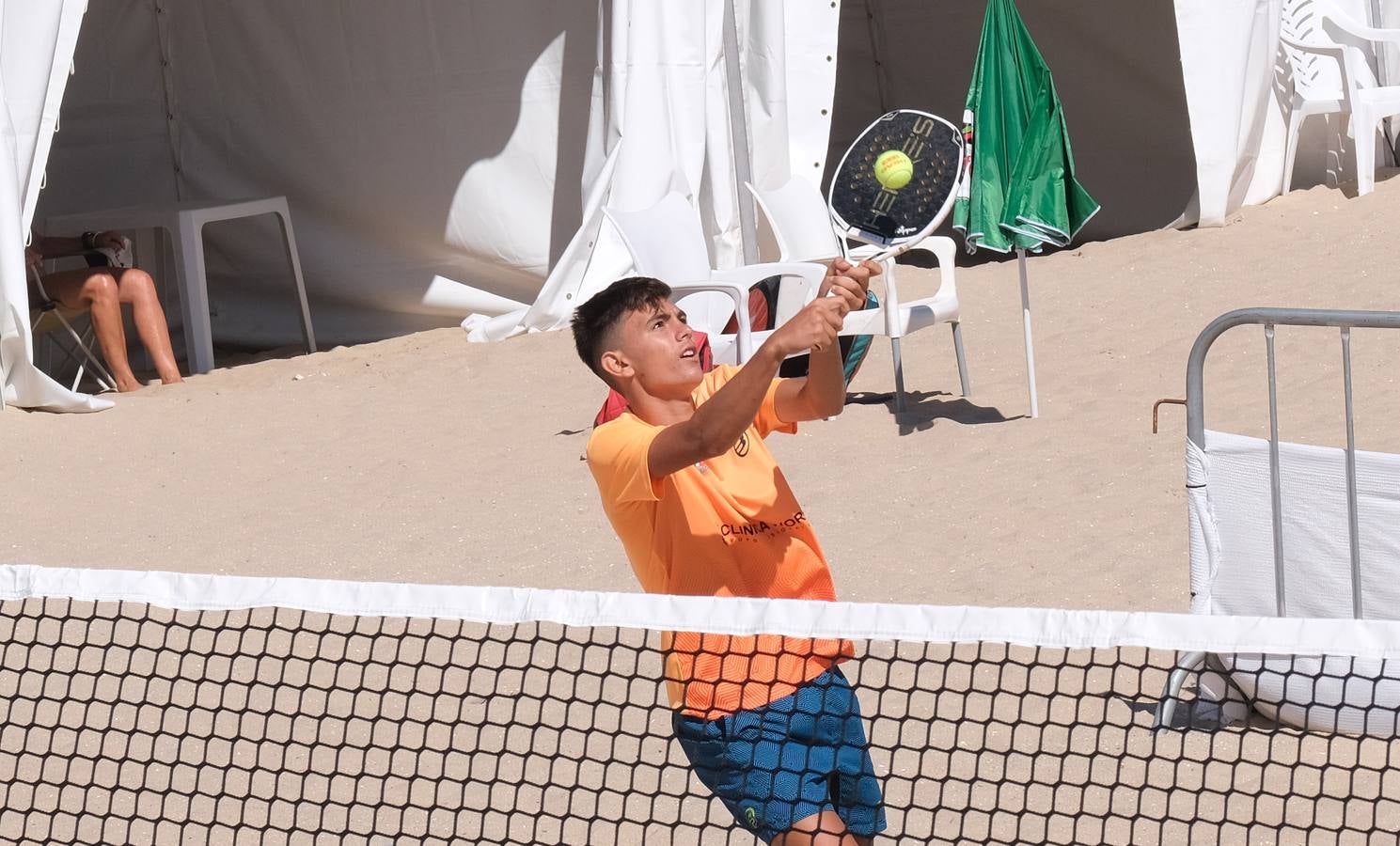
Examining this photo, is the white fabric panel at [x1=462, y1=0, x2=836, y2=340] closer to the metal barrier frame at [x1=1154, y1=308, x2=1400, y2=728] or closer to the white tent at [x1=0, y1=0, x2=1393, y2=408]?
the white tent at [x1=0, y1=0, x2=1393, y2=408]

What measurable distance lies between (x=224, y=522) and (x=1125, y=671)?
145 inches

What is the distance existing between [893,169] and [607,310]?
2.90 meters

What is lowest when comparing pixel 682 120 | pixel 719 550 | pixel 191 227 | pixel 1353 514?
pixel 191 227

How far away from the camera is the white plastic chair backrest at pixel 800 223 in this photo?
8.66 metres

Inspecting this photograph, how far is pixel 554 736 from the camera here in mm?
4449

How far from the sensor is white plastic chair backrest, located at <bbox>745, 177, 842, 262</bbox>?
8664 millimetres

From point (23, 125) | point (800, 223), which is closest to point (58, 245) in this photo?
point (23, 125)

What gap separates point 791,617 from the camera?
2.65m

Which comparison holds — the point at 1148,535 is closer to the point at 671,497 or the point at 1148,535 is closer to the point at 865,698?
the point at 865,698

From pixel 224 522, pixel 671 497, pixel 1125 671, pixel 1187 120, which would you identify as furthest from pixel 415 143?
pixel 671 497

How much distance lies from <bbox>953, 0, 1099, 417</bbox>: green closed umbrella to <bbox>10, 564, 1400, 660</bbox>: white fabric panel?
163 inches

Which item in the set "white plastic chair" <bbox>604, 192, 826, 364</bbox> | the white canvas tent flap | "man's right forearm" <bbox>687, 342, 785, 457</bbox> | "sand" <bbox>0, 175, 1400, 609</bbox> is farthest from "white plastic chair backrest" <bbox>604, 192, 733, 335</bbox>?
"man's right forearm" <bbox>687, 342, 785, 457</bbox>

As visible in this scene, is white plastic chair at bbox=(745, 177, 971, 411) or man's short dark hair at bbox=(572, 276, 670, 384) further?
white plastic chair at bbox=(745, 177, 971, 411)

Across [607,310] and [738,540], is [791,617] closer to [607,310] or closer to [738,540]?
[738,540]
